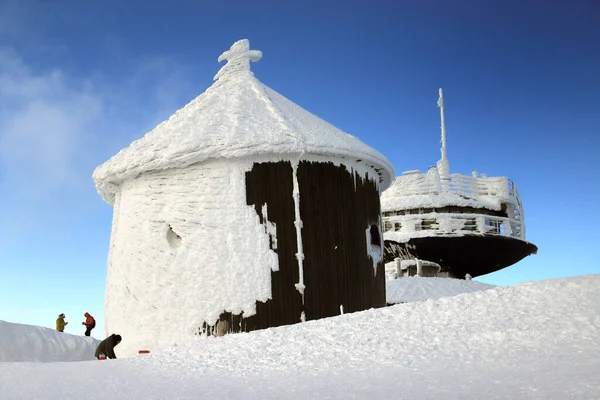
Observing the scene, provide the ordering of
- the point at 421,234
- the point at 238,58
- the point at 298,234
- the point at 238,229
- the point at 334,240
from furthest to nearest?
the point at 421,234, the point at 238,58, the point at 334,240, the point at 298,234, the point at 238,229

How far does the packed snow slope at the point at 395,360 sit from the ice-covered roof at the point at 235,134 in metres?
4.78

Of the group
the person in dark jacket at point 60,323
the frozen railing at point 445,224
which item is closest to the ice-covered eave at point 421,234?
the frozen railing at point 445,224

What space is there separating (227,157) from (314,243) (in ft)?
7.57

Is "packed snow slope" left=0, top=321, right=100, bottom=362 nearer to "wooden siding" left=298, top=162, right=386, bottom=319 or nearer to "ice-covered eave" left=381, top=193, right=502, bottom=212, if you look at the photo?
"wooden siding" left=298, top=162, right=386, bottom=319

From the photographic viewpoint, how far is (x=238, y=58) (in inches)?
612

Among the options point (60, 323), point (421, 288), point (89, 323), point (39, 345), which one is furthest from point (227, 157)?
point (421, 288)

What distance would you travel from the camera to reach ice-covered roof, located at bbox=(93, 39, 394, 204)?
12.3m

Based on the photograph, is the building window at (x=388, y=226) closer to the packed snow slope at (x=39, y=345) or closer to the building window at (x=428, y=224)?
the building window at (x=428, y=224)

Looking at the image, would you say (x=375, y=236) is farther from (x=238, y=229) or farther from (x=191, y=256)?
(x=191, y=256)

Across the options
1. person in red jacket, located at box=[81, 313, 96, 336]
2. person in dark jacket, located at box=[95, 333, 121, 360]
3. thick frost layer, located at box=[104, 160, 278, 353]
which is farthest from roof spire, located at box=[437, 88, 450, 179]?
person in dark jacket, located at box=[95, 333, 121, 360]

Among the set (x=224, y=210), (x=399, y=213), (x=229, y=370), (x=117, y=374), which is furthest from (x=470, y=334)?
(x=399, y=213)

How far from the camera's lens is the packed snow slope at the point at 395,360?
18.4 feet

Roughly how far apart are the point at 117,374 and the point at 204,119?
743cm

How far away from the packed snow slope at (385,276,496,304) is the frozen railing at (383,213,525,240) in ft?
14.9
